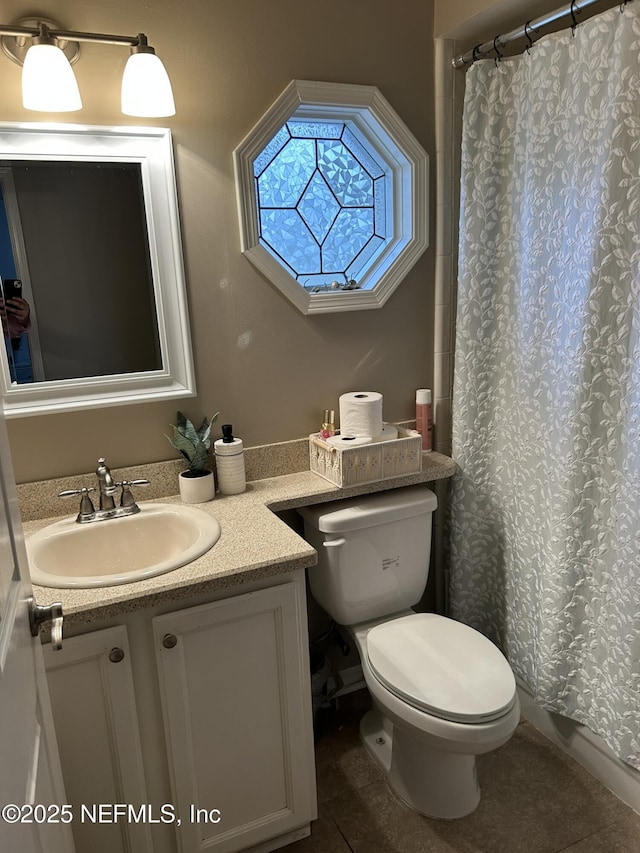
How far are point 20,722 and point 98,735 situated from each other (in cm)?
60

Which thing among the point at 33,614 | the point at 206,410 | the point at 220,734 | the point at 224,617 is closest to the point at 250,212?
the point at 206,410

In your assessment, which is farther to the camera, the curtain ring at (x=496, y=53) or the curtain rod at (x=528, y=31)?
the curtain ring at (x=496, y=53)

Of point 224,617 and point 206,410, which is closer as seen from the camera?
point 224,617

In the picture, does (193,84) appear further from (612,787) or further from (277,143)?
(612,787)

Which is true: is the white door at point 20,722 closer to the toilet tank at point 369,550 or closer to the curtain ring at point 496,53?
the toilet tank at point 369,550

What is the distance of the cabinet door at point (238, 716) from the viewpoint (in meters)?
1.45

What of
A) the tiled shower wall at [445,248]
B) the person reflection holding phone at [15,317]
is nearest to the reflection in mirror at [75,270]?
the person reflection holding phone at [15,317]

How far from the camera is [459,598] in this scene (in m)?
2.21

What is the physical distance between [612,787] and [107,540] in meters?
1.54

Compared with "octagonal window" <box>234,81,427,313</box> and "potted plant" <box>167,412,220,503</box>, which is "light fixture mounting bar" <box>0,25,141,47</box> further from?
"potted plant" <box>167,412,220,503</box>

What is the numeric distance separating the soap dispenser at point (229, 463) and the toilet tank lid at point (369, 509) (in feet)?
0.72

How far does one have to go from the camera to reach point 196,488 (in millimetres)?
1761

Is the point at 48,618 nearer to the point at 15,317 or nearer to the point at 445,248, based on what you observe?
the point at 15,317

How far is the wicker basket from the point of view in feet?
6.01
